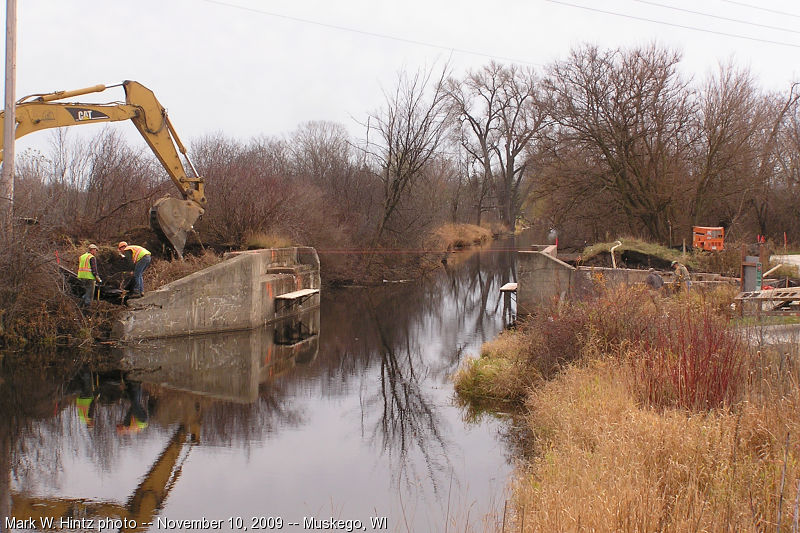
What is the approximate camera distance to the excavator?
16.4 m

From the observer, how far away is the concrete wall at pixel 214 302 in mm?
16078

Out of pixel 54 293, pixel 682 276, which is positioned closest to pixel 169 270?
pixel 54 293

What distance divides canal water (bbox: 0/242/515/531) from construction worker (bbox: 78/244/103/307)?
5.34 feet

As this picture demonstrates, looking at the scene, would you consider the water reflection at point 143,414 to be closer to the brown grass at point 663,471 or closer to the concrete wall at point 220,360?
the concrete wall at point 220,360

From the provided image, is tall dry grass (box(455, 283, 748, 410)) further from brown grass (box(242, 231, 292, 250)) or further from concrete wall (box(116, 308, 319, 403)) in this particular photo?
brown grass (box(242, 231, 292, 250))

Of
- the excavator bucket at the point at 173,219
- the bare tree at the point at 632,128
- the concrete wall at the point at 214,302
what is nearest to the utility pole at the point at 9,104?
the concrete wall at the point at 214,302

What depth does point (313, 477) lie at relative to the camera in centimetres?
841

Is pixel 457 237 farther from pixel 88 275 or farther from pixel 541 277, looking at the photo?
pixel 88 275

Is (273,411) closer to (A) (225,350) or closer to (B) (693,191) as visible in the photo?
(A) (225,350)

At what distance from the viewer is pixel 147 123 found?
18.7 m

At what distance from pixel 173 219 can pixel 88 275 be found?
3.89 m

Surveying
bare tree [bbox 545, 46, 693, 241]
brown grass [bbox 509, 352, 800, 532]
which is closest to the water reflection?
brown grass [bbox 509, 352, 800, 532]

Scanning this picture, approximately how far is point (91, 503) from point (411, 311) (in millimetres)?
17447

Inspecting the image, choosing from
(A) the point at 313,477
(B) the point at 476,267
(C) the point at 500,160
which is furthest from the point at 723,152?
(C) the point at 500,160
